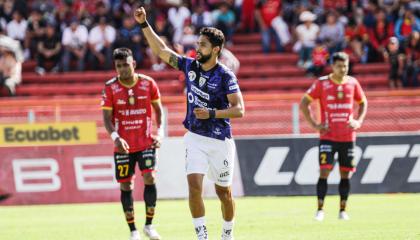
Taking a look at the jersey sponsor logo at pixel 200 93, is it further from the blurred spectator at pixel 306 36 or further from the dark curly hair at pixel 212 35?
the blurred spectator at pixel 306 36

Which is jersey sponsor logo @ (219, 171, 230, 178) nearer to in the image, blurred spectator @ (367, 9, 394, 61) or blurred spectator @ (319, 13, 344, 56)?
blurred spectator @ (319, 13, 344, 56)

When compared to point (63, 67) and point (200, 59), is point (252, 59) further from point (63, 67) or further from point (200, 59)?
point (200, 59)

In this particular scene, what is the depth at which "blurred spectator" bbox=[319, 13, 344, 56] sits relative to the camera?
26.6 m

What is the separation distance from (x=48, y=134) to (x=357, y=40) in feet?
32.9

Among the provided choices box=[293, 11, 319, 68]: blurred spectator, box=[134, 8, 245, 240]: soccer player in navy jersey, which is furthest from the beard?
box=[293, 11, 319, 68]: blurred spectator

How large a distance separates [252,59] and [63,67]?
18.2 feet

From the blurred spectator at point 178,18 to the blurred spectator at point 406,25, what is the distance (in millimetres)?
6069

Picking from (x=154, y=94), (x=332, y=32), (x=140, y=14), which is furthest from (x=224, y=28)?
(x=140, y=14)

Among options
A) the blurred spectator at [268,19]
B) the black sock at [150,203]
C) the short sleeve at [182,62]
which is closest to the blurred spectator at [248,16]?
the blurred spectator at [268,19]

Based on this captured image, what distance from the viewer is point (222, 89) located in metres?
10.9

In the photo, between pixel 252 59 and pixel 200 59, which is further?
pixel 252 59

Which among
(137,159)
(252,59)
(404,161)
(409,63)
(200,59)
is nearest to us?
(200,59)

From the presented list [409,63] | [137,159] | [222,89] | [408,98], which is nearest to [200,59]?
[222,89]

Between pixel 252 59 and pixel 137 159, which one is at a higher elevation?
pixel 137 159
